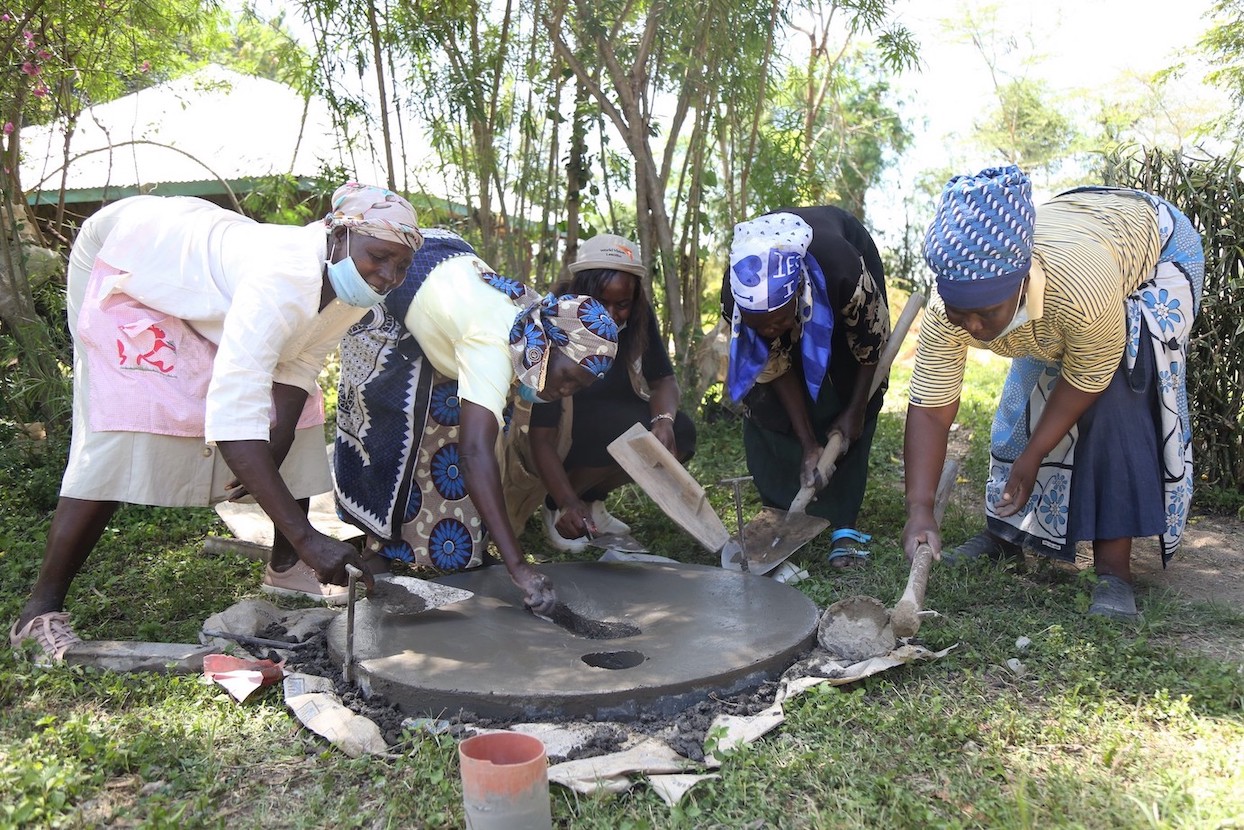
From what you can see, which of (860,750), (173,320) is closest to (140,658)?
(173,320)

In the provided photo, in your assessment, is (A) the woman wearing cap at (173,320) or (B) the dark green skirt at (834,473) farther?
(B) the dark green skirt at (834,473)

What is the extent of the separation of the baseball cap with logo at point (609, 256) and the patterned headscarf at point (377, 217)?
0.78 m

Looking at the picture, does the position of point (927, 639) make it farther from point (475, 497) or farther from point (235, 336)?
point (235, 336)

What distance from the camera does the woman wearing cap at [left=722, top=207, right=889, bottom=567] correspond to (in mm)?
2898

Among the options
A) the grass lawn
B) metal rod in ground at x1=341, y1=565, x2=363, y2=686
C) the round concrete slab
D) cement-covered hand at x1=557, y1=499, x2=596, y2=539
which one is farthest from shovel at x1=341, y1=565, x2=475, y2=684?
cement-covered hand at x1=557, y1=499, x2=596, y2=539

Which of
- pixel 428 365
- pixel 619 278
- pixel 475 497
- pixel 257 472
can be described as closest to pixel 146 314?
pixel 257 472

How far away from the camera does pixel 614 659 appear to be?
2.47 meters

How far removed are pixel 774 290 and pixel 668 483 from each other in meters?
0.73

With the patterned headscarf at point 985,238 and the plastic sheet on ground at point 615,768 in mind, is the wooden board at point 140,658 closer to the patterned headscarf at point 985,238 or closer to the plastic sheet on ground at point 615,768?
the plastic sheet on ground at point 615,768

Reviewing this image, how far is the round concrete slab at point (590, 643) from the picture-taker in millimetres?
2178

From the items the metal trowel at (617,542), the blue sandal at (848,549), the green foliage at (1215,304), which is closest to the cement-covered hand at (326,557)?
the metal trowel at (617,542)

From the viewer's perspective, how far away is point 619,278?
317 centimetres

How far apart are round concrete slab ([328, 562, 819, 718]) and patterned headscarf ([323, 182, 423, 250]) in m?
1.00

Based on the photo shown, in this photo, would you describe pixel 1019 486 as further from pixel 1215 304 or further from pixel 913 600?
pixel 1215 304
